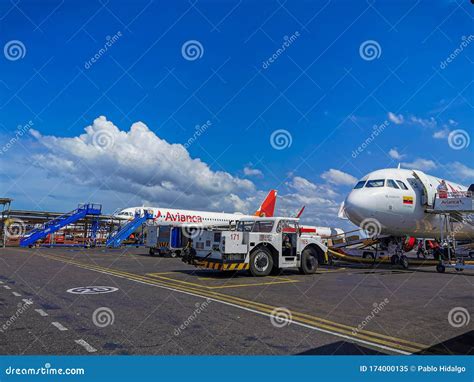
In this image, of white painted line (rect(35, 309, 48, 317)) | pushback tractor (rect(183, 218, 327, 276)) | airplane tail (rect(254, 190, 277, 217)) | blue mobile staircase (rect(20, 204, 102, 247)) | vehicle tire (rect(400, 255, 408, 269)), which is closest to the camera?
white painted line (rect(35, 309, 48, 317))

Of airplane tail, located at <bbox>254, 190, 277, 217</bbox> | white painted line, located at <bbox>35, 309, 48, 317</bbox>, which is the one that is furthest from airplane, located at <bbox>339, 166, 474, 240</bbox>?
airplane tail, located at <bbox>254, 190, 277, 217</bbox>

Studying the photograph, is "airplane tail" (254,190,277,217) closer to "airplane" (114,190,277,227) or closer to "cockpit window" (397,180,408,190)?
"airplane" (114,190,277,227)

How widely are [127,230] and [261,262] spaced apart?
25711 mm

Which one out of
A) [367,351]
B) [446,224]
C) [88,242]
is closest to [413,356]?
[367,351]

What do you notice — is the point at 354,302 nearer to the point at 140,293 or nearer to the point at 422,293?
the point at 422,293

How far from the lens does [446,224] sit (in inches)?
741

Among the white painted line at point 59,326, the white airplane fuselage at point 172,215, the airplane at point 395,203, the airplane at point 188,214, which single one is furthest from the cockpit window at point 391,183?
the white airplane fuselage at point 172,215

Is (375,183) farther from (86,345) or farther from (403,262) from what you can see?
(86,345)

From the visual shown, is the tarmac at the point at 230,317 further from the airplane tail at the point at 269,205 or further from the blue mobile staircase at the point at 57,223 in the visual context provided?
the airplane tail at the point at 269,205

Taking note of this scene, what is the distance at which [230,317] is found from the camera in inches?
295

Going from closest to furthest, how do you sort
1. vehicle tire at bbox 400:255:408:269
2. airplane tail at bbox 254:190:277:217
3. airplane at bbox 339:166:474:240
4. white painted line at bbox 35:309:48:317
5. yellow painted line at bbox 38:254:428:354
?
yellow painted line at bbox 38:254:428:354 → white painted line at bbox 35:309:48:317 → airplane at bbox 339:166:474:240 → vehicle tire at bbox 400:255:408:269 → airplane tail at bbox 254:190:277:217

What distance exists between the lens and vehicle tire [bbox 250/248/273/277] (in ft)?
47.1

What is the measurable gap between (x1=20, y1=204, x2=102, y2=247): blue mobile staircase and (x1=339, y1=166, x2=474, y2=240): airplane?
28158 millimetres

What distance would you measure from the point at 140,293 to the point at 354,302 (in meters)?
5.58
